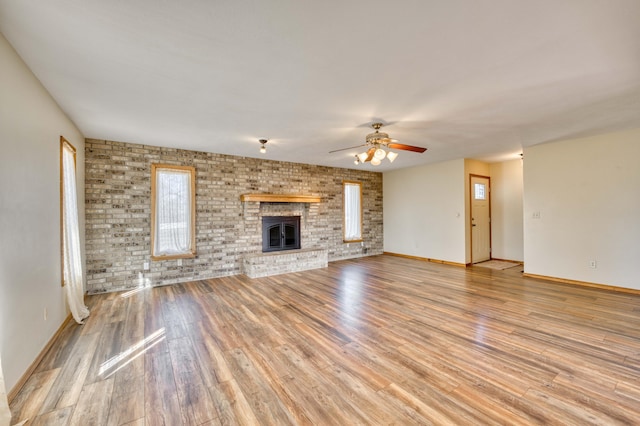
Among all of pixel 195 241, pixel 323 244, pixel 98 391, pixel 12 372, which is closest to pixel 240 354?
pixel 98 391

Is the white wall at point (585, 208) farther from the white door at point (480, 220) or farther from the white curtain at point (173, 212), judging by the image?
the white curtain at point (173, 212)

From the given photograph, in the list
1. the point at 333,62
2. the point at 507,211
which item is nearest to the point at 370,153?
the point at 333,62

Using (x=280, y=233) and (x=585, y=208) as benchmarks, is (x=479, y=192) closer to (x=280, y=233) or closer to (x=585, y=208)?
(x=585, y=208)

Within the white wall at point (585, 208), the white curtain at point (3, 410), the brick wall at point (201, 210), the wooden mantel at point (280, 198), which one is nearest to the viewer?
the white curtain at point (3, 410)

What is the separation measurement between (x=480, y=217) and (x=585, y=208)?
2256 mm

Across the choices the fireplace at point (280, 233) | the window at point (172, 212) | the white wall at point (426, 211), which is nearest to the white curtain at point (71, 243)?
the window at point (172, 212)

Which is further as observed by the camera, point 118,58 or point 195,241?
point 195,241

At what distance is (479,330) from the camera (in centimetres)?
296

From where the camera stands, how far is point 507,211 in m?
6.77

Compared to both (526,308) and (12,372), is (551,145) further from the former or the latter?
(12,372)

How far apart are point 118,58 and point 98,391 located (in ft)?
8.30

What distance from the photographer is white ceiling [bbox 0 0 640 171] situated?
5.44 feet

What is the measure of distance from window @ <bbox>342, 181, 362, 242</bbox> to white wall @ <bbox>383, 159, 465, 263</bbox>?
97cm

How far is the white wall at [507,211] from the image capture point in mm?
6551
